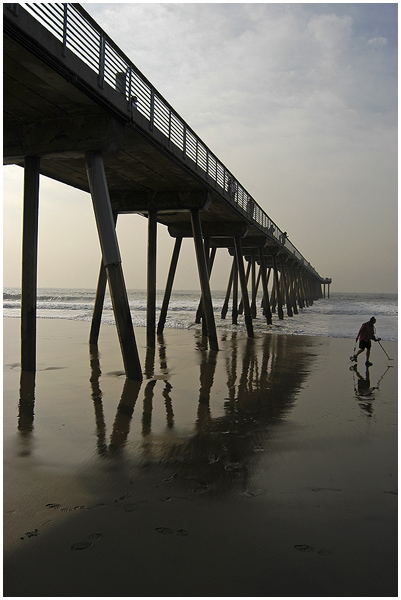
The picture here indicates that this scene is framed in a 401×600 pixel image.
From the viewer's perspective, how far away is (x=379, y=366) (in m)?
10.5

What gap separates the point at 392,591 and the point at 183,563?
1215mm

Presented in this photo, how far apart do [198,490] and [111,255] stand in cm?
528

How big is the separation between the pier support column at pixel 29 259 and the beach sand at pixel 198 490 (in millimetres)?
916

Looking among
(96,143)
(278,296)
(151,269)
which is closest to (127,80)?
(96,143)

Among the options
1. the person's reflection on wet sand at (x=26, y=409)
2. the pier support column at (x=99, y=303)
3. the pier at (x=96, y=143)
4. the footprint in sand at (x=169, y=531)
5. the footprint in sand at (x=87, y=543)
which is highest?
the pier at (x=96, y=143)

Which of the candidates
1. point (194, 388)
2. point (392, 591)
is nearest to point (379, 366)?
point (194, 388)

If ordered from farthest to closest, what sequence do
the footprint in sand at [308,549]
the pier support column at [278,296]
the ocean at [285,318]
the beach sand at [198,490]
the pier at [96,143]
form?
the pier support column at [278,296] → the ocean at [285,318] → the pier at [96,143] → the footprint in sand at [308,549] → the beach sand at [198,490]

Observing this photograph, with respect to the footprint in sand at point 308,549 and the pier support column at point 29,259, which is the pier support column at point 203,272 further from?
the footprint in sand at point 308,549

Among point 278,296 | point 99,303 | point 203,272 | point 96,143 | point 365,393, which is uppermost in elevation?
point 96,143

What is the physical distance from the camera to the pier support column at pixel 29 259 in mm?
8383

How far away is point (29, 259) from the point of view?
8.45m

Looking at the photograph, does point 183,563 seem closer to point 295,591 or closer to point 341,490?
point 295,591

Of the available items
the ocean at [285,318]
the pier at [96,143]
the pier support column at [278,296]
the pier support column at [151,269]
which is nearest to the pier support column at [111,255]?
the pier at [96,143]

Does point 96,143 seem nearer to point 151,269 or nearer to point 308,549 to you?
point 151,269
